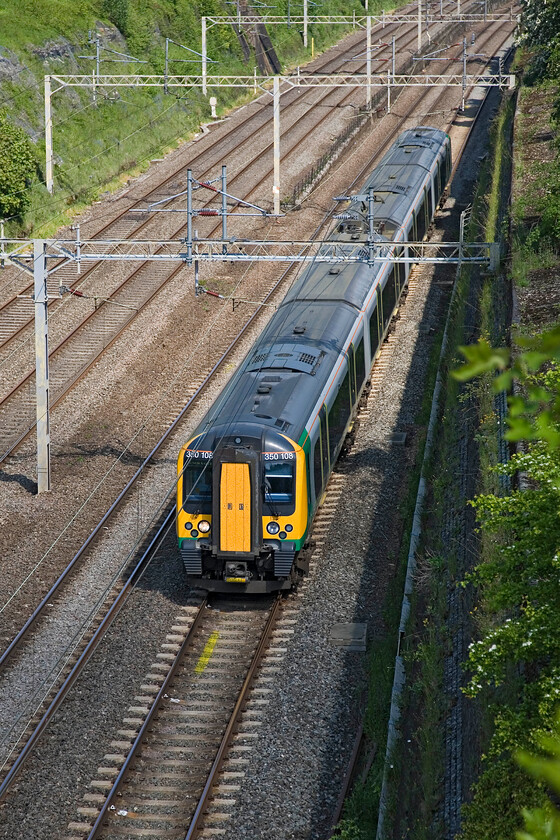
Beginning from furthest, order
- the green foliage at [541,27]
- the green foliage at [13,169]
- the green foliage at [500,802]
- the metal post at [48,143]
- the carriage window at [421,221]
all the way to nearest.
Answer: the metal post at [48,143] < the green foliage at [13,169] < the green foliage at [541,27] < the carriage window at [421,221] < the green foliage at [500,802]

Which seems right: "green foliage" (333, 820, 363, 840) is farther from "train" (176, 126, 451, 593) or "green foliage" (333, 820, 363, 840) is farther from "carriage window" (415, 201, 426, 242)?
"carriage window" (415, 201, 426, 242)

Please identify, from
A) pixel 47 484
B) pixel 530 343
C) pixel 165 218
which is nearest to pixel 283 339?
pixel 47 484

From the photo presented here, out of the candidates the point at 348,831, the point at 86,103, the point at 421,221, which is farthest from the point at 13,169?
the point at 348,831

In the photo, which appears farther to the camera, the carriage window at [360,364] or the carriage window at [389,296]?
the carriage window at [389,296]

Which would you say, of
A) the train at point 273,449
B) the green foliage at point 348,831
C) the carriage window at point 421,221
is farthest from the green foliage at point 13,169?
the green foliage at point 348,831

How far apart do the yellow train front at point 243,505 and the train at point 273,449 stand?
0.6 inches

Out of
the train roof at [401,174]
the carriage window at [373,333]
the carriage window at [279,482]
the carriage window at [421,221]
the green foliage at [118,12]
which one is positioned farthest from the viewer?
the green foliage at [118,12]

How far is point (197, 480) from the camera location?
16484 millimetres

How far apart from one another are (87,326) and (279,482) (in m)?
14.7

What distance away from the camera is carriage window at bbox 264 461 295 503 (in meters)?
16.4

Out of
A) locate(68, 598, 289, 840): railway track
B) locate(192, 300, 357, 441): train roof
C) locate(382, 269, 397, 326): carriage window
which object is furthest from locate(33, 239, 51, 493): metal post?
locate(382, 269, 397, 326): carriage window

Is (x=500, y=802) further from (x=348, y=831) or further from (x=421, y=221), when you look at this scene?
(x=421, y=221)

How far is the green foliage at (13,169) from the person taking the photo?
34938 mm

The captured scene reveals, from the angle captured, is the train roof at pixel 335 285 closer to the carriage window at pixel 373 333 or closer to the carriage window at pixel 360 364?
the carriage window at pixel 373 333
